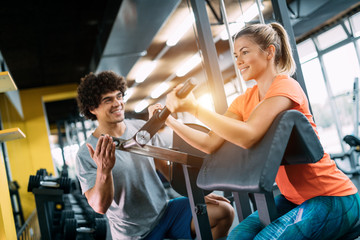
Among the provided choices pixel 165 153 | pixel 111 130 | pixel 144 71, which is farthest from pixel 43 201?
pixel 144 71

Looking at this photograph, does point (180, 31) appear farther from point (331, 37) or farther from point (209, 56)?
point (331, 37)

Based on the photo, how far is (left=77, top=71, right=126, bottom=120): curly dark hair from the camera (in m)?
1.89

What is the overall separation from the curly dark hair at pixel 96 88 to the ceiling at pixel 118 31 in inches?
12.1

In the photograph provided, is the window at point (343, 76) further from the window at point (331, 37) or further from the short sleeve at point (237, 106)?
the short sleeve at point (237, 106)

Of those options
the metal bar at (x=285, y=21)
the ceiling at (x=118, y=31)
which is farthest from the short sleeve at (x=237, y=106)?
the ceiling at (x=118, y=31)

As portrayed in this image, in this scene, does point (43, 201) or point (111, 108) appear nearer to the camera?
point (111, 108)

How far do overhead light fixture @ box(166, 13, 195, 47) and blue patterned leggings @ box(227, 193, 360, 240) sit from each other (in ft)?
9.78

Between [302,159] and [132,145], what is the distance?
0.60 m

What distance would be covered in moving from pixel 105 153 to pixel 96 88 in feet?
2.35

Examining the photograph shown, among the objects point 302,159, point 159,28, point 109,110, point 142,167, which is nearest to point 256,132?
point 302,159

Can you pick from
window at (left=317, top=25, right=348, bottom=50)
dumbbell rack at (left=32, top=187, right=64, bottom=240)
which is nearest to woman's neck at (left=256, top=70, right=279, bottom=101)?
dumbbell rack at (left=32, top=187, right=64, bottom=240)

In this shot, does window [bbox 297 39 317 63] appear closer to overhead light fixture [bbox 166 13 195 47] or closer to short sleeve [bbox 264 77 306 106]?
overhead light fixture [bbox 166 13 195 47]

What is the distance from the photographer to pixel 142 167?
1777mm

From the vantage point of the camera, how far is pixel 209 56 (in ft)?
7.23
